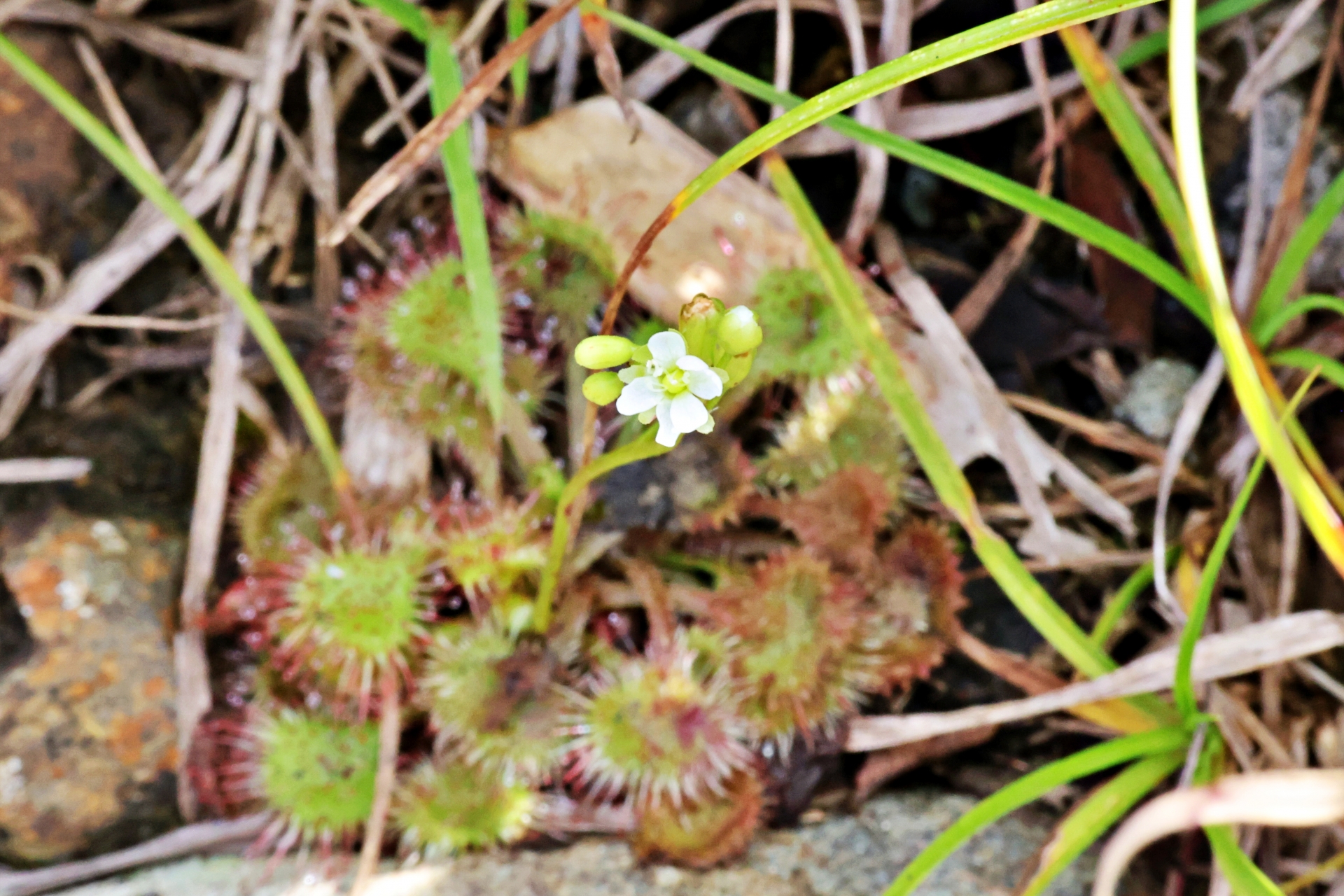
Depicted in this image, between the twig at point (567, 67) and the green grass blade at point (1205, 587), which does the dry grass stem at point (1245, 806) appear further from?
the twig at point (567, 67)

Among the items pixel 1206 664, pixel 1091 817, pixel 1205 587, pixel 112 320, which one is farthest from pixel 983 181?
pixel 112 320

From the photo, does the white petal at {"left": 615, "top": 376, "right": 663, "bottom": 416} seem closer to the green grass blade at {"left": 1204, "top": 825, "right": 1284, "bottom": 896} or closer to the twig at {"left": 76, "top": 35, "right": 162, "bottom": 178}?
the green grass blade at {"left": 1204, "top": 825, "right": 1284, "bottom": 896}

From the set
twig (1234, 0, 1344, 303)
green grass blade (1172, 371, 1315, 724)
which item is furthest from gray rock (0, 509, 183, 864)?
twig (1234, 0, 1344, 303)

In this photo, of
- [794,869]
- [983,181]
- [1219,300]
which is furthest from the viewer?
[794,869]

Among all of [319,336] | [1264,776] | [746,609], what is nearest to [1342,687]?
[1264,776]

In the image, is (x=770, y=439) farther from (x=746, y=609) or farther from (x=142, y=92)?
(x=142, y=92)

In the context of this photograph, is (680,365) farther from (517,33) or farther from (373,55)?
(373,55)
